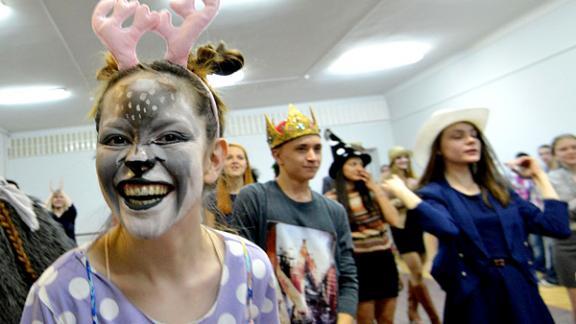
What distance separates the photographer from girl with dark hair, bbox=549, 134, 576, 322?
9.37 ft

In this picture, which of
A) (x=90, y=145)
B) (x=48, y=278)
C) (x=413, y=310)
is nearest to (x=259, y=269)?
(x=48, y=278)

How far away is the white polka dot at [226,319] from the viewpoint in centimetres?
93

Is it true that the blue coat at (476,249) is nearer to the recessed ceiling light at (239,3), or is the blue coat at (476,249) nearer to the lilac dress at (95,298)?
the lilac dress at (95,298)

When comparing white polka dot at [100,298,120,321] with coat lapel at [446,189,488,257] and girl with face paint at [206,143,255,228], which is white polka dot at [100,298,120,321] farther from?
girl with face paint at [206,143,255,228]

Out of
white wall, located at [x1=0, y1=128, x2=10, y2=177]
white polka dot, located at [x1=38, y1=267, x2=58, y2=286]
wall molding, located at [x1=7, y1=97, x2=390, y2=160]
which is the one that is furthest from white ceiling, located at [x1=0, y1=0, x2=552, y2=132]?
white polka dot, located at [x1=38, y1=267, x2=58, y2=286]

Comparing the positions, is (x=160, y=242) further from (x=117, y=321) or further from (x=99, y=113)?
(x=99, y=113)

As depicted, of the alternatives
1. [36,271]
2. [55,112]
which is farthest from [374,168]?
[36,271]

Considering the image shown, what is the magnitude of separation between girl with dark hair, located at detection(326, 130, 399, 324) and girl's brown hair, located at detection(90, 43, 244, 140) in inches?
75.8

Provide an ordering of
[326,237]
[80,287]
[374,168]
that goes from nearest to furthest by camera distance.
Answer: [80,287], [326,237], [374,168]

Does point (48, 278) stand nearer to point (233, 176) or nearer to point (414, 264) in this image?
point (233, 176)

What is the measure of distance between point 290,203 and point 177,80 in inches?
37.5

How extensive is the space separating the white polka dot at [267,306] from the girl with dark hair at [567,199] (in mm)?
2574

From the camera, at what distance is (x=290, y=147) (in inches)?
78.1

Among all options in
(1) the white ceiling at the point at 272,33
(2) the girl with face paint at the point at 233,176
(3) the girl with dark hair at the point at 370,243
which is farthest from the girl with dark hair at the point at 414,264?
(1) the white ceiling at the point at 272,33
